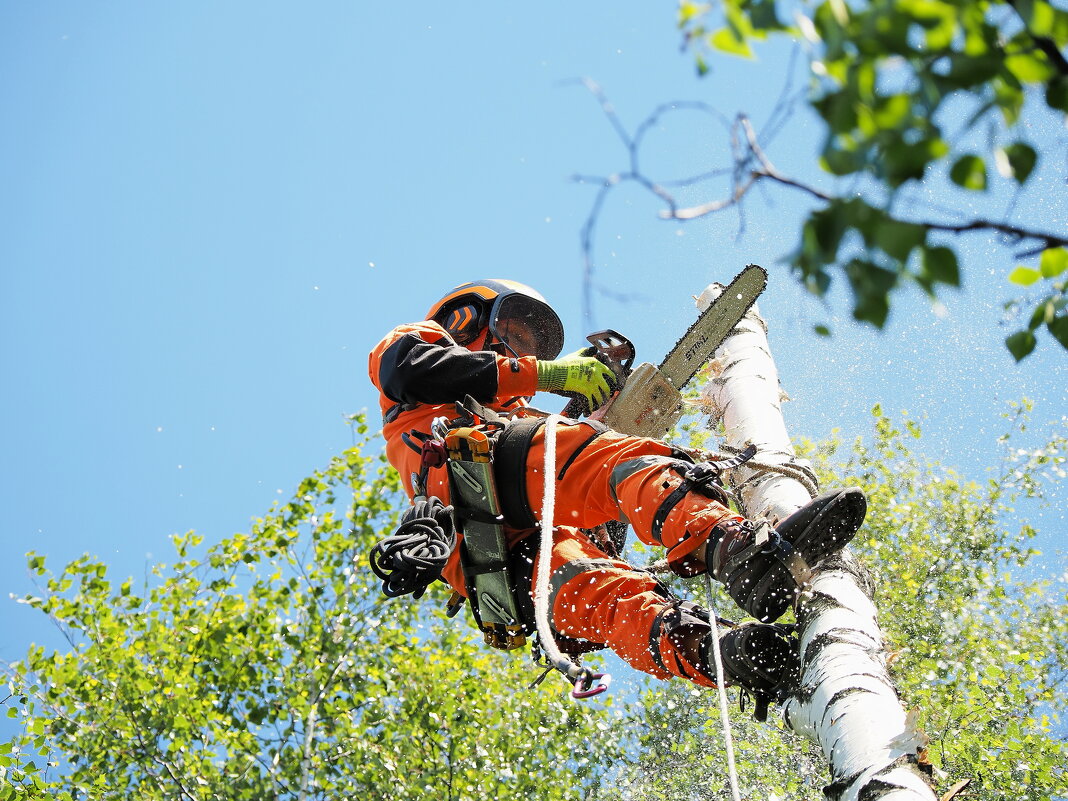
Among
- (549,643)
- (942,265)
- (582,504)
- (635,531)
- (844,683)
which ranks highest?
(582,504)

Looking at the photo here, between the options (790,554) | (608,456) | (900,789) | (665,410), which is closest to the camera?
(900,789)

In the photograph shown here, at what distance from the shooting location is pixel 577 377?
3.81 metres

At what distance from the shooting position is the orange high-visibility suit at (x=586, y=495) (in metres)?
2.97

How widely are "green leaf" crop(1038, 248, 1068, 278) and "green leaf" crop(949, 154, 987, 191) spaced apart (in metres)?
0.32

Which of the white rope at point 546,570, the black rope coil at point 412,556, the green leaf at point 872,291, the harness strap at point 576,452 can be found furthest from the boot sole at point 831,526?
the green leaf at point 872,291

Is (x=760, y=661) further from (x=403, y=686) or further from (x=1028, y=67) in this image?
(x=403, y=686)

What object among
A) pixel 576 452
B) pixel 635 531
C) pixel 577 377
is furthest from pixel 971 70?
pixel 577 377

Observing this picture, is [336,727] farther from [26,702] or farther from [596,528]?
[596,528]

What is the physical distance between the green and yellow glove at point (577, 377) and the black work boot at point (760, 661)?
4.34 ft

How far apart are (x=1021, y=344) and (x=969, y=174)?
43cm

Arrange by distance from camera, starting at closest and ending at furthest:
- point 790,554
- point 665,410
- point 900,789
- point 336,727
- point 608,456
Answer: point 900,789 < point 790,554 < point 608,456 < point 665,410 < point 336,727

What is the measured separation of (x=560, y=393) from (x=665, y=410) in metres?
0.45

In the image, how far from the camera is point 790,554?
104 inches

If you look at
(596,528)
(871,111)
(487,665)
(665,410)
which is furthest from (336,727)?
(871,111)
